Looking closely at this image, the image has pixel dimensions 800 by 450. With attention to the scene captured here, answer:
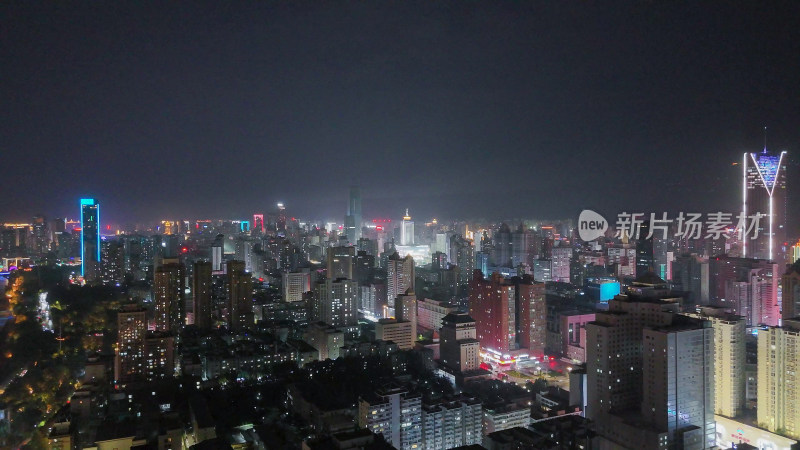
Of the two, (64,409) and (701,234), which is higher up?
(701,234)

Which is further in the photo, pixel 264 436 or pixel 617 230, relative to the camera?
pixel 617 230

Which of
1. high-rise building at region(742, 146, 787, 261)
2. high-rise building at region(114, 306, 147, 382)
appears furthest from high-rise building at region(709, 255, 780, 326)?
high-rise building at region(114, 306, 147, 382)

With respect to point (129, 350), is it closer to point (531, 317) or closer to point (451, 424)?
point (451, 424)

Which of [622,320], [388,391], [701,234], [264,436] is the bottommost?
[264,436]

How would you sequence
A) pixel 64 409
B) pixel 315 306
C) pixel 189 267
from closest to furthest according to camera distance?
1. pixel 64 409
2. pixel 315 306
3. pixel 189 267

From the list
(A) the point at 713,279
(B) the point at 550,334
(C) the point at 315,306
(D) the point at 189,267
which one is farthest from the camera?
(D) the point at 189,267

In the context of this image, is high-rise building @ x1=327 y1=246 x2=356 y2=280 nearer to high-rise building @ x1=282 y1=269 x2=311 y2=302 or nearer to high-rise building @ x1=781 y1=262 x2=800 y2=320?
high-rise building @ x1=282 y1=269 x2=311 y2=302

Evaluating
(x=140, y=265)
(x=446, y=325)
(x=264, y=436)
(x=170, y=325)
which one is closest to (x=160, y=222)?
(x=140, y=265)

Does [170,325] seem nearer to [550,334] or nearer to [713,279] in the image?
[550,334]
